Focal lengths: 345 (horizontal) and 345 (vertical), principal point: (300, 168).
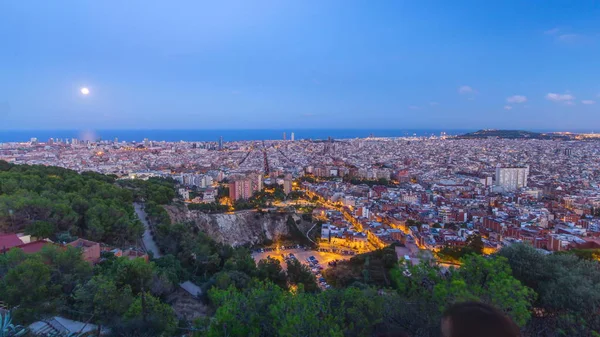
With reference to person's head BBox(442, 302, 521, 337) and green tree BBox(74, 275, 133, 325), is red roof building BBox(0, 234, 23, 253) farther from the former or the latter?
person's head BBox(442, 302, 521, 337)

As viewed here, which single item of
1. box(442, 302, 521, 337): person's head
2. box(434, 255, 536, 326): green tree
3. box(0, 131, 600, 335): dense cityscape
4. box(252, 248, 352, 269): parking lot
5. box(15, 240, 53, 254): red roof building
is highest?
box(442, 302, 521, 337): person's head

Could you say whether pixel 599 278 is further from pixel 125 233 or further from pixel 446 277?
pixel 125 233

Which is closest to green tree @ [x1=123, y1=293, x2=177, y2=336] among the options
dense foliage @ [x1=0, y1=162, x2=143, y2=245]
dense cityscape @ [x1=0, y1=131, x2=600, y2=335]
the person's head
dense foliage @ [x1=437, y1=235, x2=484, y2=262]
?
dense cityscape @ [x1=0, y1=131, x2=600, y2=335]

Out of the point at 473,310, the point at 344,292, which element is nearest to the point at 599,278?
the point at 344,292

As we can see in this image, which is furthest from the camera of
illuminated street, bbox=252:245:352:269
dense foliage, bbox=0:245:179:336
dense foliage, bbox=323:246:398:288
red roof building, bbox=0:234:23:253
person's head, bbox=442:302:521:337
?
illuminated street, bbox=252:245:352:269

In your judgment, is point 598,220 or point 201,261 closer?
point 201,261

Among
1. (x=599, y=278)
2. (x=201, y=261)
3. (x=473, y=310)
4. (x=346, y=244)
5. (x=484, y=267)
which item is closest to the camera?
(x=473, y=310)

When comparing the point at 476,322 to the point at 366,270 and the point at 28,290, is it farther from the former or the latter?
the point at 366,270
